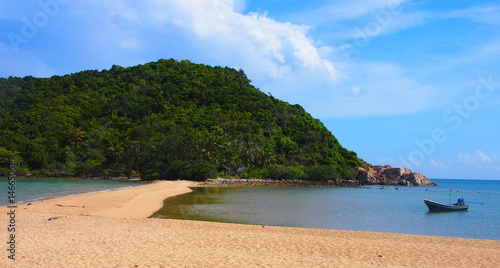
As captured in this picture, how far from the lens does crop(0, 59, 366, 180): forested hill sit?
247 ft

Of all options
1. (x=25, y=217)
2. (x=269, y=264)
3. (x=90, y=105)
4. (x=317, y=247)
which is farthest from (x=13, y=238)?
(x=90, y=105)

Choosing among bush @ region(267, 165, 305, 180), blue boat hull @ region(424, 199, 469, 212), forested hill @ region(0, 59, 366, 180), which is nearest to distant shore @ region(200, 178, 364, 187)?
bush @ region(267, 165, 305, 180)

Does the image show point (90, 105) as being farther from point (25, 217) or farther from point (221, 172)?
point (25, 217)

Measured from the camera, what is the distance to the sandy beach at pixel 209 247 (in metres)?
9.40

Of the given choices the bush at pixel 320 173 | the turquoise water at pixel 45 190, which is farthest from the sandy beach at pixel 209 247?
the bush at pixel 320 173

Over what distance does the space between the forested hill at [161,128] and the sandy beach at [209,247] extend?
50500mm

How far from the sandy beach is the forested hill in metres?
50.5

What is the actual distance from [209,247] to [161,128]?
80525 millimetres

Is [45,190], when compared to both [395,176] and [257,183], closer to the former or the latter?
[257,183]

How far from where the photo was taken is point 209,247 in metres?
11.7

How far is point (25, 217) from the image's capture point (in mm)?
17438

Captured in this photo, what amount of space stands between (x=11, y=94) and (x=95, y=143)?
1323 inches

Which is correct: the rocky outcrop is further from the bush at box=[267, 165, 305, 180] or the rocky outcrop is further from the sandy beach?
the sandy beach

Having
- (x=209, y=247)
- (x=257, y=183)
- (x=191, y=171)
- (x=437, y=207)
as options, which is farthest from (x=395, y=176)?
(x=209, y=247)
